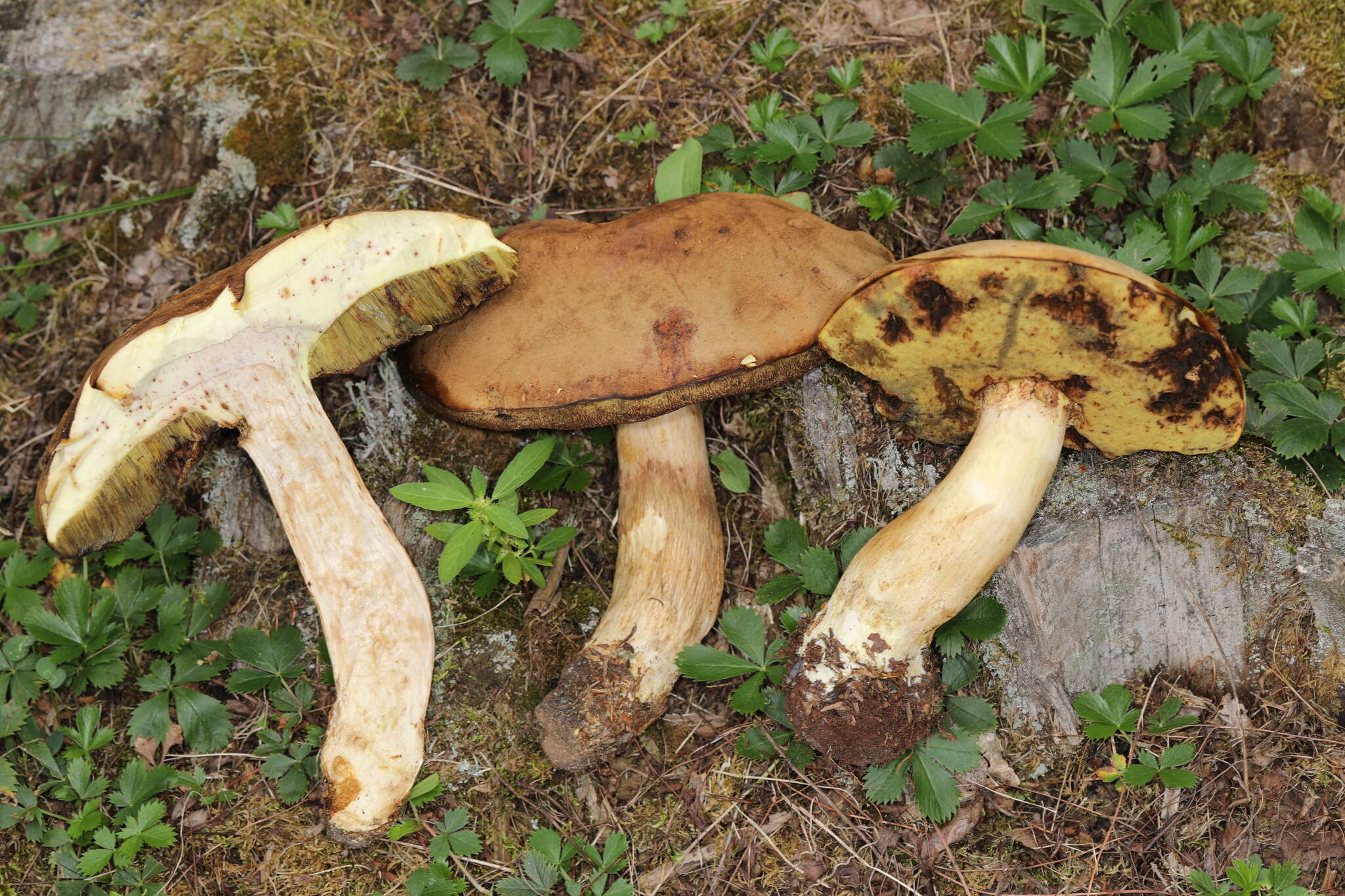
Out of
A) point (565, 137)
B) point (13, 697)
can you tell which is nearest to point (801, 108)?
point (565, 137)

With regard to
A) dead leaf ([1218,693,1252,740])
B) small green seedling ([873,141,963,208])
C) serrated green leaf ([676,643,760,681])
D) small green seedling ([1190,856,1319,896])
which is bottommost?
small green seedling ([1190,856,1319,896])

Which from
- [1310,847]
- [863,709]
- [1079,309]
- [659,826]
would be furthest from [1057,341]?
[659,826]

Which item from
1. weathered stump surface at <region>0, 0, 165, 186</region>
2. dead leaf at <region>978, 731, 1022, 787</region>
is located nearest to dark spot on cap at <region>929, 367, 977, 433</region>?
dead leaf at <region>978, 731, 1022, 787</region>

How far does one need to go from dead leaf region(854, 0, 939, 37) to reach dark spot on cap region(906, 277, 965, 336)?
1538 millimetres

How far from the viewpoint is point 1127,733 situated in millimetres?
2715

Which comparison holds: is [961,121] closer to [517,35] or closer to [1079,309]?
[1079,309]

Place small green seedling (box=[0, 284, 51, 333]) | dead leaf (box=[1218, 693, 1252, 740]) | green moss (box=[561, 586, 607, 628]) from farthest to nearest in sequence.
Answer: small green seedling (box=[0, 284, 51, 333]) < green moss (box=[561, 586, 607, 628]) < dead leaf (box=[1218, 693, 1252, 740])

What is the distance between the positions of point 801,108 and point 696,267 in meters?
1.15

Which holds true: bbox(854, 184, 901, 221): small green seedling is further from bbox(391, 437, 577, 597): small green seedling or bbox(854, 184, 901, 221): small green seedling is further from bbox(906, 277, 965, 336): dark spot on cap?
bbox(391, 437, 577, 597): small green seedling

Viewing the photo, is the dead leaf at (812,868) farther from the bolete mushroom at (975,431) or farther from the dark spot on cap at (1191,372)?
the dark spot on cap at (1191,372)

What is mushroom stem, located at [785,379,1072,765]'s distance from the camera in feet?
8.27

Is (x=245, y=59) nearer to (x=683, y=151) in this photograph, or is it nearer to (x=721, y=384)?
(x=683, y=151)

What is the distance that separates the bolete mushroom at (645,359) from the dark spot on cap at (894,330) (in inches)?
6.3

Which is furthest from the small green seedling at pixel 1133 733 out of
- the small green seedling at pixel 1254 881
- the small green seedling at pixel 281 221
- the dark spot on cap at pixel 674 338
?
the small green seedling at pixel 281 221
